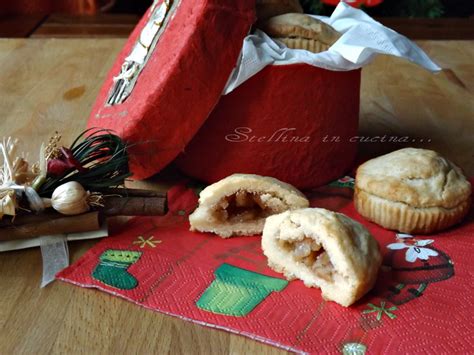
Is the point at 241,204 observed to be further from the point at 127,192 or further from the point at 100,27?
the point at 100,27

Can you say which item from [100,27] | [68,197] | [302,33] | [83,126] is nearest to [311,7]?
[100,27]

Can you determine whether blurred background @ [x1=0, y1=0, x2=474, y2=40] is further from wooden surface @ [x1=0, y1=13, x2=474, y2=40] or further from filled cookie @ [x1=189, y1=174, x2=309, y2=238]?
filled cookie @ [x1=189, y1=174, x2=309, y2=238]

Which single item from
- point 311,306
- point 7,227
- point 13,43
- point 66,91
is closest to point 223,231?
point 311,306

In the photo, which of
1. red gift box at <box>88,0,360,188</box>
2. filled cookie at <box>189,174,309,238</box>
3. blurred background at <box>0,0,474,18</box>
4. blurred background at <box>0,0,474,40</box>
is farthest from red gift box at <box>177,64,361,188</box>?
blurred background at <box>0,0,474,18</box>

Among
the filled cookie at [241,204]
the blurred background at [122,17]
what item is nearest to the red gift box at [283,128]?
the filled cookie at [241,204]

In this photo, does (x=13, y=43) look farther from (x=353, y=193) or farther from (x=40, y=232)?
(x=353, y=193)

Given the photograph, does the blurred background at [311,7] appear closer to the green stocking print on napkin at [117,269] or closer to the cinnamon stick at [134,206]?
the cinnamon stick at [134,206]
